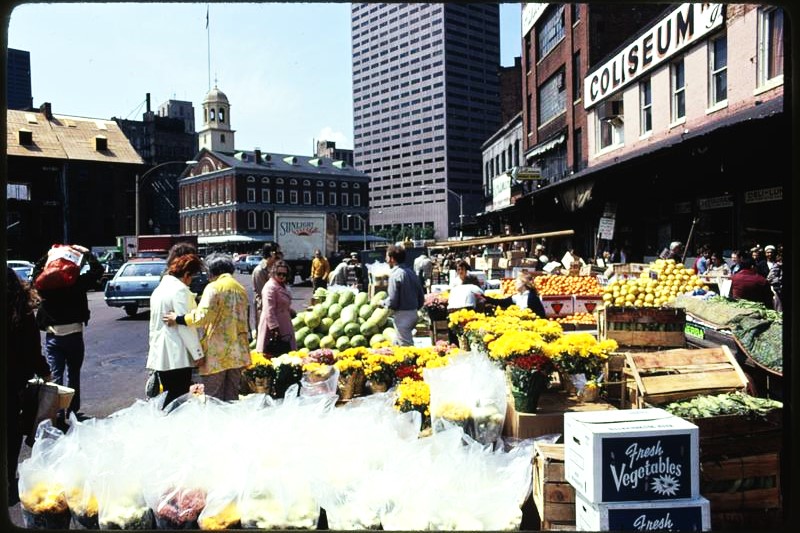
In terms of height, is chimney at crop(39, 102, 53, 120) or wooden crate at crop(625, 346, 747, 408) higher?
chimney at crop(39, 102, 53, 120)

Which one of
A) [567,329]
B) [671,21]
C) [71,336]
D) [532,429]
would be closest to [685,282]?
[567,329]

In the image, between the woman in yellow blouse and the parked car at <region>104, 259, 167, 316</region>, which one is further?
the parked car at <region>104, 259, 167, 316</region>

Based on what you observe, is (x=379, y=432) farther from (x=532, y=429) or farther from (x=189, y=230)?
(x=189, y=230)

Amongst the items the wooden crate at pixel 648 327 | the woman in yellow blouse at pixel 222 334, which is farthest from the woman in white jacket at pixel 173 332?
the wooden crate at pixel 648 327

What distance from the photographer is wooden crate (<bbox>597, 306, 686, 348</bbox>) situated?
6.71 metres

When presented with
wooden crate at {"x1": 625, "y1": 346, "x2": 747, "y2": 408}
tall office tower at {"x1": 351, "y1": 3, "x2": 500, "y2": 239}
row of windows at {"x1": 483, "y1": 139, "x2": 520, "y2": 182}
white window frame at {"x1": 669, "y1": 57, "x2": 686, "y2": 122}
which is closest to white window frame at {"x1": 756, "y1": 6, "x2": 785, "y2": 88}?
white window frame at {"x1": 669, "y1": 57, "x2": 686, "y2": 122}

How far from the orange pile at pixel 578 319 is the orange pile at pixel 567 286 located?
0.56 m

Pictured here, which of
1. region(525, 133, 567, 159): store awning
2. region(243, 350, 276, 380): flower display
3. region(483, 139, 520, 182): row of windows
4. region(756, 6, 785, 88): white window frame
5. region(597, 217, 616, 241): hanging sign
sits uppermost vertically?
region(483, 139, 520, 182): row of windows

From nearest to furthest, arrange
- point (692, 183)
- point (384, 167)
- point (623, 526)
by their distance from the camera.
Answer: point (623, 526) < point (692, 183) < point (384, 167)

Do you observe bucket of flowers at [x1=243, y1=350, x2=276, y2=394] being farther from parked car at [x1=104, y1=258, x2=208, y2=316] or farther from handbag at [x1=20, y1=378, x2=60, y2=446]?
parked car at [x1=104, y1=258, x2=208, y2=316]

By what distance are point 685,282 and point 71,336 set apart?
29.3ft

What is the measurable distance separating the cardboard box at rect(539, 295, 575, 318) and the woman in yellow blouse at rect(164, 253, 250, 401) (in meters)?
6.35

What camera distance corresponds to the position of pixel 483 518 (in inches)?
128

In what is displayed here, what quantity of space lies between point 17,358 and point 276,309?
3.22m
